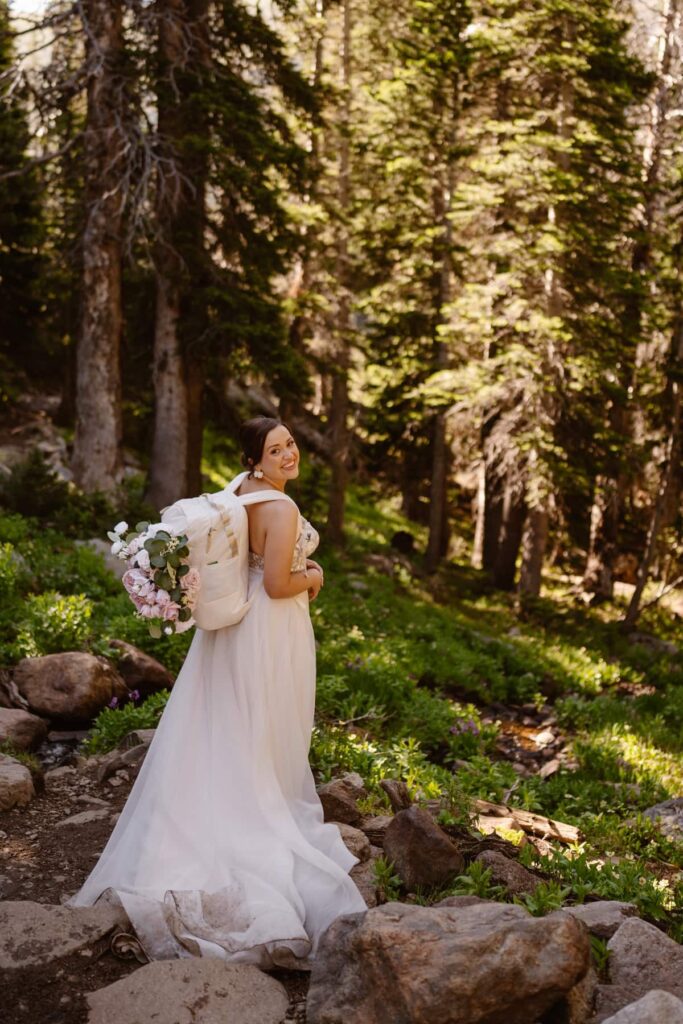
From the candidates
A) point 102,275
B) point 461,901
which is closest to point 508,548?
point 102,275

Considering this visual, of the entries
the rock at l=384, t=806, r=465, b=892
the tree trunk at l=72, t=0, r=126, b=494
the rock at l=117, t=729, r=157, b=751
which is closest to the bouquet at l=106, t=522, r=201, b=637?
the rock at l=384, t=806, r=465, b=892

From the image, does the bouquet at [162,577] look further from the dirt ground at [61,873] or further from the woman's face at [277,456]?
the dirt ground at [61,873]

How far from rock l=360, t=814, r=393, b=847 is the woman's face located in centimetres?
215

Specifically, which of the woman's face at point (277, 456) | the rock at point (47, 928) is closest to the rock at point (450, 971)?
the rock at point (47, 928)

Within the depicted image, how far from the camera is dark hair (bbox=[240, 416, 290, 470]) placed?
5031mm

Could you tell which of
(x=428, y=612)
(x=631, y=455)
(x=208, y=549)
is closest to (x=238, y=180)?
(x=428, y=612)

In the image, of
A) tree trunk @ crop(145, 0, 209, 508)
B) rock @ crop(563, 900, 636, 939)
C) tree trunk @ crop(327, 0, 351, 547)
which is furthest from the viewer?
tree trunk @ crop(327, 0, 351, 547)

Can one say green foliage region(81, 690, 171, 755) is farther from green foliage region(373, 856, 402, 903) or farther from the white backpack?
green foliage region(373, 856, 402, 903)

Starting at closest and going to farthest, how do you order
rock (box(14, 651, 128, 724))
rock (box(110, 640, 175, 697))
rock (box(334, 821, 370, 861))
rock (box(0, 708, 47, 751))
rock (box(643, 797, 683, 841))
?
rock (box(334, 821, 370, 861)) → rock (box(0, 708, 47, 751)) → rock (box(643, 797, 683, 841)) → rock (box(14, 651, 128, 724)) → rock (box(110, 640, 175, 697))

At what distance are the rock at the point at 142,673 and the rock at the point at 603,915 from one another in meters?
4.53

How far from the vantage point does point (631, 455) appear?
58.0ft

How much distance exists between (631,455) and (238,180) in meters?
9.16

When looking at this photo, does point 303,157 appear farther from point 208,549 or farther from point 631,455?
point 208,549

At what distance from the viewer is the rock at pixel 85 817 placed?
586cm
